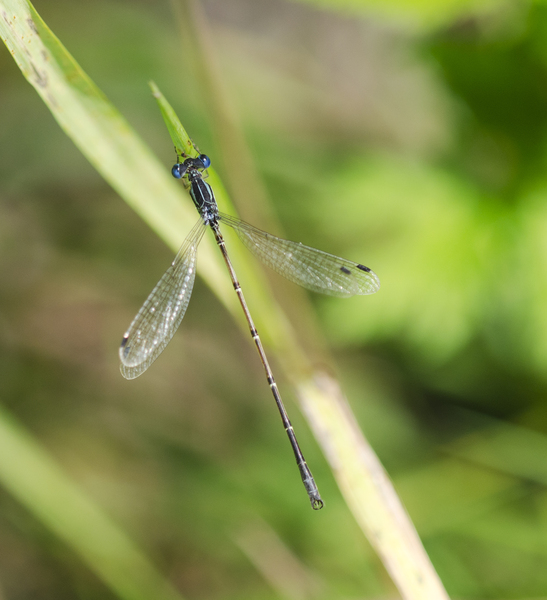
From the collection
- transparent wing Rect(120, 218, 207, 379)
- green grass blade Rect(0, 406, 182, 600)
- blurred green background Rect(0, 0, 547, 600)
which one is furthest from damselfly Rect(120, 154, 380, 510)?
green grass blade Rect(0, 406, 182, 600)

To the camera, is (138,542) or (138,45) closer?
(138,542)

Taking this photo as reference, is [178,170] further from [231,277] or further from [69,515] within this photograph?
[69,515]

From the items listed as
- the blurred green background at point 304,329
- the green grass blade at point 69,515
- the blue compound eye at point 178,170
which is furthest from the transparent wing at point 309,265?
the green grass blade at point 69,515

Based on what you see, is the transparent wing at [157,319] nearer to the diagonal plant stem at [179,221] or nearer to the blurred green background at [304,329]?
the diagonal plant stem at [179,221]

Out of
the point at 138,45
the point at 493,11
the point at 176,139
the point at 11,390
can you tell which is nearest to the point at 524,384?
the point at 493,11

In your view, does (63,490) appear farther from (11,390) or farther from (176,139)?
(176,139)

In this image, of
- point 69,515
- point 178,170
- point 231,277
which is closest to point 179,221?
point 231,277

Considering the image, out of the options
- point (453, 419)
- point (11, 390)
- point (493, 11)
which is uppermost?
point (493, 11)

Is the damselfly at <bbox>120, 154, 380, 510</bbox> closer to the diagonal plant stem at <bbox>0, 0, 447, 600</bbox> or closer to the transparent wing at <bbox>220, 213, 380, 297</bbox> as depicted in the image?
the transparent wing at <bbox>220, 213, 380, 297</bbox>
